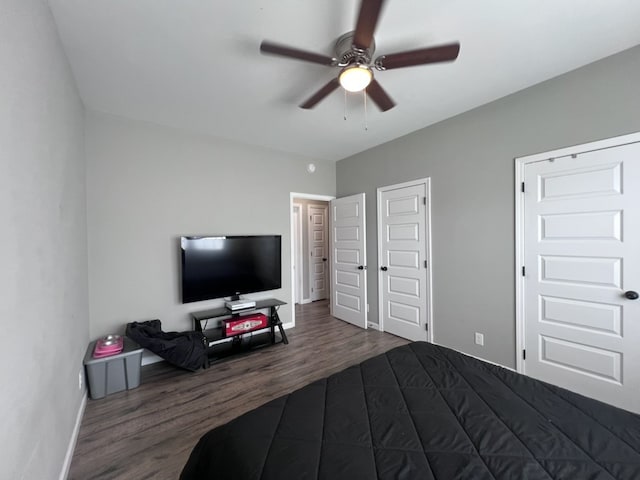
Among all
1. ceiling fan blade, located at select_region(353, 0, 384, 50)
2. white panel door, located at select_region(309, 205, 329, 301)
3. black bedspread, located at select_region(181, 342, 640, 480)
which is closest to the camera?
black bedspread, located at select_region(181, 342, 640, 480)

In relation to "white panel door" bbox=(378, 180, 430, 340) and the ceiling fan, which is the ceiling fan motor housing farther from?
"white panel door" bbox=(378, 180, 430, 340)

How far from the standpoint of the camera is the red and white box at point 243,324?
3096 mm

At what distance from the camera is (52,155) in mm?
1532

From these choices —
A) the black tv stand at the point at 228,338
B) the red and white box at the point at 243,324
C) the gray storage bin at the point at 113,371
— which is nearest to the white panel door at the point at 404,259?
the black tv stand at the point at 228,338

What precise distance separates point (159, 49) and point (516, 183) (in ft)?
10.5

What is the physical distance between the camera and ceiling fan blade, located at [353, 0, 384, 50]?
1247 mm

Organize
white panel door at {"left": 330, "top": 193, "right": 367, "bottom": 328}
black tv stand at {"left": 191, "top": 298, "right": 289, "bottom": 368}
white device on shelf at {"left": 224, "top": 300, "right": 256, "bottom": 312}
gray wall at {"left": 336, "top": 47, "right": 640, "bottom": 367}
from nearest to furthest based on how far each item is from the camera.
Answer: gray wall at {"left": 336, "top": 47, "right": 640, "bottom": 367} → black tv stand at {"left": 191, "top": 298, "right": 289, "bottom": 368} → white device on shelf at {"left": 224, "top": 300, "right": 256, "bottom": 312} → white panel door at {"left": 330, "top": 193, "right": 367, "bottom": 328}

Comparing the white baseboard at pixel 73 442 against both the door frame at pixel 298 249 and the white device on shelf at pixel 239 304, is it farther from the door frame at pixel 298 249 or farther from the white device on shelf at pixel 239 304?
the door frame at pixel 298 249

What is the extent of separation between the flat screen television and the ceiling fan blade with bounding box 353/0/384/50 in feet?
8.29

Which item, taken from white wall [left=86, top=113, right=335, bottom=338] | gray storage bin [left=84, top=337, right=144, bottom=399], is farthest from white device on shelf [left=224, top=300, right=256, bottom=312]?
gray storage bin [left=84, top=337, right=144, bottom=399]

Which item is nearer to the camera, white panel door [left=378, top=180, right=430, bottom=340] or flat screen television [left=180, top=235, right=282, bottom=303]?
flat screen television [left=180, top=235, right=282, bottom=303]

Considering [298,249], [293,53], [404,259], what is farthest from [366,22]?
[298,249]

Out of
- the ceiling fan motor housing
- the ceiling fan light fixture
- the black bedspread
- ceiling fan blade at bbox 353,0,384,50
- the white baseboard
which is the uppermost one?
the ceiling fan motor housing

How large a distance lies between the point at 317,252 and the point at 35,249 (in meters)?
5.04
